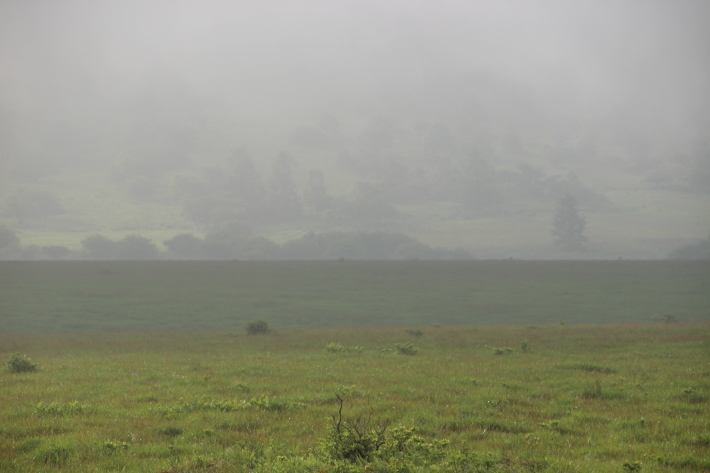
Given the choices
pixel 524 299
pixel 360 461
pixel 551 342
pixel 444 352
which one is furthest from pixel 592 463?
pixel 524 299

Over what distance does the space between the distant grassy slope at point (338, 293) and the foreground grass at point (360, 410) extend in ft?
179

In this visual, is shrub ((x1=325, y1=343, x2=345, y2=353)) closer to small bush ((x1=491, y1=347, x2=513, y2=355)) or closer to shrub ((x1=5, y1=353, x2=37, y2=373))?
small bush ((x1=491, y1=347, x2=513, y2=355))

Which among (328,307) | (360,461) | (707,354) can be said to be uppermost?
(360,461)

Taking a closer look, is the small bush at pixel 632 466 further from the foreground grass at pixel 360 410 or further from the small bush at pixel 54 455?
the small bush at pixel 54 455

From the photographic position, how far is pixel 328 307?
93438mm

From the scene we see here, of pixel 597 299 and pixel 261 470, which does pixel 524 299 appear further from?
pixel 261 470

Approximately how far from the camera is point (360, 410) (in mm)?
14766

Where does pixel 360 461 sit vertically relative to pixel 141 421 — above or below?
above

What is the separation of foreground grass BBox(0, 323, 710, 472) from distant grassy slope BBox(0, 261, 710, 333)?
2145 inches

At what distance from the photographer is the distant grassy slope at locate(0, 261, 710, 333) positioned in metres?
83.9

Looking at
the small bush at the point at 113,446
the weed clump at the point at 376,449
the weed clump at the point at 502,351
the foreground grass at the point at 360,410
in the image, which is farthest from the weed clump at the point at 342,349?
the weed clump at the point at 376,449

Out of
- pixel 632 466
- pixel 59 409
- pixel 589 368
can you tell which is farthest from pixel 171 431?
pixel 589 368

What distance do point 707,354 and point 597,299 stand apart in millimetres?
83283

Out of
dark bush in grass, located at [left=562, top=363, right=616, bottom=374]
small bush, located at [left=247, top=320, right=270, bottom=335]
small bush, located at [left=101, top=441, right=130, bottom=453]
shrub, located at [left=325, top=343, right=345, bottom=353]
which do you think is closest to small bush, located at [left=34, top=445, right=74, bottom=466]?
small bush, located at [left=101, top=441, right=130, bottom=453]
